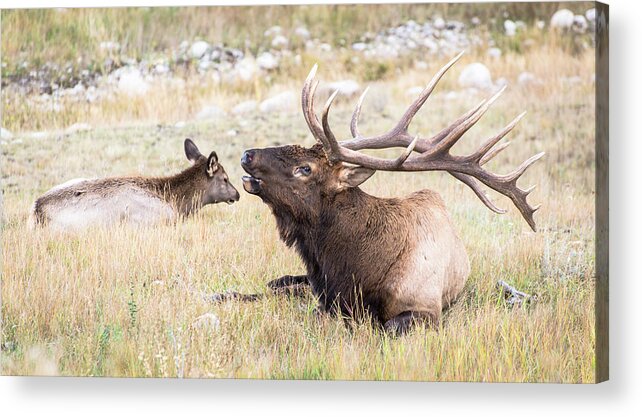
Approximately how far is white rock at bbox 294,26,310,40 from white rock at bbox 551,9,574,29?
57.6 inches

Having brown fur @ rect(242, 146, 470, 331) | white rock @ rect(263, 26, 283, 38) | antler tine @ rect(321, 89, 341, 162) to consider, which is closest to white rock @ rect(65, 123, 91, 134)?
white rock @ rect(263, 26, 283, 38)

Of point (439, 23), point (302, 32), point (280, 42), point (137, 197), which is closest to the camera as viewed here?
point (439, 23)

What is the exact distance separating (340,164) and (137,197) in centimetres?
166

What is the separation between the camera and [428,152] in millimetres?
6770

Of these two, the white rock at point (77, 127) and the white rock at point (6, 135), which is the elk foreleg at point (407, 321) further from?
the white rock at point (6, 135)

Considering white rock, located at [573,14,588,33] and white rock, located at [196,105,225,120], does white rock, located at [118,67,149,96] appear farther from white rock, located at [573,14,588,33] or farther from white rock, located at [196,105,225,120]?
white rock, located at [573,14,588,33]

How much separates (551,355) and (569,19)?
1914mm

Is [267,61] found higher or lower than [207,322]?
higher

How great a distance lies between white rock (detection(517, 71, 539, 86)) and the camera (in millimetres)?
7101

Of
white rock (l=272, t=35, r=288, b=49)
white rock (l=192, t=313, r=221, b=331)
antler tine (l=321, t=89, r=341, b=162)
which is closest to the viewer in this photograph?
antler tine (l=321, t=89, r=341, b=162)

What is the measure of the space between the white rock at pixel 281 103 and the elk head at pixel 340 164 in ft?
1.88

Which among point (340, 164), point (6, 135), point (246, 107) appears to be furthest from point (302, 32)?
point (6, 135)

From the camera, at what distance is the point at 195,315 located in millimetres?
7246

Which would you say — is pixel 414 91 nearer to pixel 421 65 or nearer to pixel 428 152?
pixel 421 65
